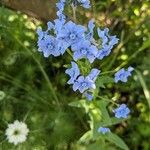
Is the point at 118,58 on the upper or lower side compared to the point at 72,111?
upper

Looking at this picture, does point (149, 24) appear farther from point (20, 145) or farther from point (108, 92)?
point (20, 145)

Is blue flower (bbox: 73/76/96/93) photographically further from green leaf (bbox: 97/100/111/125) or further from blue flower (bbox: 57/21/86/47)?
green leaf (bbox: 97/100/111/125)

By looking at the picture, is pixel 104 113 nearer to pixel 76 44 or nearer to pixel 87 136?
pixel 87 136

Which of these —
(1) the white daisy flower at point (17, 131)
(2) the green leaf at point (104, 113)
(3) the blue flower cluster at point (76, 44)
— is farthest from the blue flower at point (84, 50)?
(1) the white daisy flower at point (17, 131)

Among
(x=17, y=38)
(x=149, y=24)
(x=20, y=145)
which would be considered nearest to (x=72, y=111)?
(x=20, y=145)

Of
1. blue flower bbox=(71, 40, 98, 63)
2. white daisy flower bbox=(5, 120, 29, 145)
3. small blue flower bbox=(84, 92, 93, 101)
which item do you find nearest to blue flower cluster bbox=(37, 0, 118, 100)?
blue flower bbox=(71, 40, 98, 63)

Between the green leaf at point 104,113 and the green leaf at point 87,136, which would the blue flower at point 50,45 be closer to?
the green leaf at point 104,113
